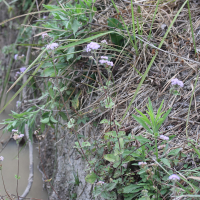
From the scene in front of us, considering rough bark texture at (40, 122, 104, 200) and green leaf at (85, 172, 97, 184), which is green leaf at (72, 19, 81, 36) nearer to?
rough bark texture at (40, 122, 104, 200)

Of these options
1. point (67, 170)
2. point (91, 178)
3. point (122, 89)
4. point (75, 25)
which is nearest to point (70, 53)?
point (75, 25)

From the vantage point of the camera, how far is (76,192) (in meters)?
1.47

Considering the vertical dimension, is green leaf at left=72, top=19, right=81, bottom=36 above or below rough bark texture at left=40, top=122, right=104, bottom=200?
above

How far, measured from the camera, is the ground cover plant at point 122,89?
1062mm

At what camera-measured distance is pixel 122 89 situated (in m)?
1.46

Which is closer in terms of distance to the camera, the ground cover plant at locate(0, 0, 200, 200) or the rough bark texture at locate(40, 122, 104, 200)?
the ground cover plant at locate(0, 0, 200, 200)

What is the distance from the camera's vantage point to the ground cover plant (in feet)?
3.48

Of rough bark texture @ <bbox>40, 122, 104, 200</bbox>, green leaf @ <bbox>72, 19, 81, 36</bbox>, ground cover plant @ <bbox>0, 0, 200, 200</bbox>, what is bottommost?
rough bark texture @ <bbox>40, 122, 104, 200</bbox>

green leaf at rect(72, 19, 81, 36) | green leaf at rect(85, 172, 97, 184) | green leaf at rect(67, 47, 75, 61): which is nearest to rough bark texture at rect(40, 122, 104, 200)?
green leaf at rect(85, 172, 97, 184)

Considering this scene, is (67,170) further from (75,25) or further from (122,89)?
(75,25)

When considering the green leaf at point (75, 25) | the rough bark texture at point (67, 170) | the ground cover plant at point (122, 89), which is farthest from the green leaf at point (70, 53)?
the rough bark texture at point (67, 170)

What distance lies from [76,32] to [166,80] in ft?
2.32

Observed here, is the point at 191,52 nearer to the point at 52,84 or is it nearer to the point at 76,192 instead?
the point at 52,84

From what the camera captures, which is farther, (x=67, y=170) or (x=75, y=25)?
(x=67, y=170)
